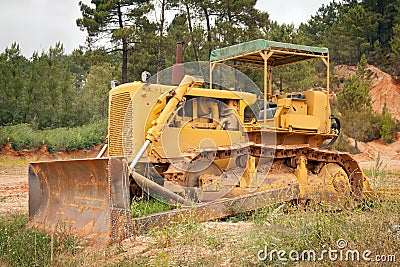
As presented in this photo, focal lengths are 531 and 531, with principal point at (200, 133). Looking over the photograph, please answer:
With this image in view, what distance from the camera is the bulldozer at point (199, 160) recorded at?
680 cm

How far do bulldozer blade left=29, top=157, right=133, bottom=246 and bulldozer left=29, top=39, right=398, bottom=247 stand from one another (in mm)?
14

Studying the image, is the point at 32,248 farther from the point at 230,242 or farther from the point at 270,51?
the point at 270,51

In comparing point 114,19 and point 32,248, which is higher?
point 114,19

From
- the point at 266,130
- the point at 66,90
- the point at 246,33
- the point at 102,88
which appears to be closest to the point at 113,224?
the point at 266,130

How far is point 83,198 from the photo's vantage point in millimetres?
7082

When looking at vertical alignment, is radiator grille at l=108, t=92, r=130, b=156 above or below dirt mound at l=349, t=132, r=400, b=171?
above

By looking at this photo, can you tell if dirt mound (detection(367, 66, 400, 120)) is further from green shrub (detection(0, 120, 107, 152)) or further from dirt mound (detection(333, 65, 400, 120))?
green shrub (detection(0, 120, 107, 152))

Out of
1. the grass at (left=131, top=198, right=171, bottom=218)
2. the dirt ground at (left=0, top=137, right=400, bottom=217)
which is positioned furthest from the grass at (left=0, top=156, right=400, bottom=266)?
the dirt ground at (left=0, top=137, right=400, bottom=217)

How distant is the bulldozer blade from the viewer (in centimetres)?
618

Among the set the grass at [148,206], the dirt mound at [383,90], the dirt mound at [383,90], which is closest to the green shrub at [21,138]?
the grass at [148,206]

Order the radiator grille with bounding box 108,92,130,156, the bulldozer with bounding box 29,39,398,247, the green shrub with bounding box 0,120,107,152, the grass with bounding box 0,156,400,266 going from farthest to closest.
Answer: the green shrub with bounding box 0,120,107,152
the radiator grille with bounding box 108,92,130,156
the bulldozer with bounding box 29,39,398,247
the grass with bounding box 0,156,400,266

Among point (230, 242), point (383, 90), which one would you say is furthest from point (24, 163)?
point (383, 90)

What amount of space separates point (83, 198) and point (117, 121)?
2.42 meters

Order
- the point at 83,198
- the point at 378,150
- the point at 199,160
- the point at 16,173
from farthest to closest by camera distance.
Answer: the point at 378,150, the point at 16,173, the point at 199,160, the point at 83,198
